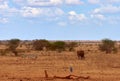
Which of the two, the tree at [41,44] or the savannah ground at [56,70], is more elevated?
the tree at [41,44]

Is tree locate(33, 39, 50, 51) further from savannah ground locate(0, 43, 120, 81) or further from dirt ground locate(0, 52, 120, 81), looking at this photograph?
dirt ground locate(0, 52, 120, 81)

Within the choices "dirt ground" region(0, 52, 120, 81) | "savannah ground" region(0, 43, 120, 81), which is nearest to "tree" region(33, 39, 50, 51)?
"savannah ground" region(0, 43, 120, 81)

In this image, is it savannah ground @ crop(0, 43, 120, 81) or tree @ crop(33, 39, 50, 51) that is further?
tree @ crop(33, 39, 50, 51)

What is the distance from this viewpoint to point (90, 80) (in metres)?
23.9

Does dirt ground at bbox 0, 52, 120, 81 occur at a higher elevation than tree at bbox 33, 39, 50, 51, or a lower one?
lower

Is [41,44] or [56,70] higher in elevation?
[41,44]

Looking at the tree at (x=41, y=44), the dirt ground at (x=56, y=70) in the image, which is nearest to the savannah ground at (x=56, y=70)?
the dirt ground at (x=56, y=70)

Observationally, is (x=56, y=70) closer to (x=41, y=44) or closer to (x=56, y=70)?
(x=56, y=70)

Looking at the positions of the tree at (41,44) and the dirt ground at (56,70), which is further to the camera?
the tree at (41,44)

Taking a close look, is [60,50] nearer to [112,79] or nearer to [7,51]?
[7,51]

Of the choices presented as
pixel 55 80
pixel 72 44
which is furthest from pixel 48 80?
pixel 72 44

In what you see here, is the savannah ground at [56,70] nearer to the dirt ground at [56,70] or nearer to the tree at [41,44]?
the dirt ground at [56,70]

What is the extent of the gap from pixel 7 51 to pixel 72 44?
22.4 meters

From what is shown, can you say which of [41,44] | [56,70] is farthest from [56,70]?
[41,44]
